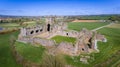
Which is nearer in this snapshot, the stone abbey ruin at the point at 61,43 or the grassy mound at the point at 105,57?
the grassy mound at the point at 105,57

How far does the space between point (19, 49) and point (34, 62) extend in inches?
285

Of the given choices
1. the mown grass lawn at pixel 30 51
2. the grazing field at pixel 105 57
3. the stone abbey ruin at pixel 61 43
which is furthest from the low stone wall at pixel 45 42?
the grazing field at pixel 105 57

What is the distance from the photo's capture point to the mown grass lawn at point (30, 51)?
29.7 metres

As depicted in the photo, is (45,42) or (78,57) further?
(45,42)

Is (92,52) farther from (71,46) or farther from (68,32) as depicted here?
(68,32)

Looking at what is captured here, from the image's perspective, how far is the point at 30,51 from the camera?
32656 mm

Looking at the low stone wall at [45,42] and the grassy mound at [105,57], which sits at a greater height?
the low stone wall at [45,42]

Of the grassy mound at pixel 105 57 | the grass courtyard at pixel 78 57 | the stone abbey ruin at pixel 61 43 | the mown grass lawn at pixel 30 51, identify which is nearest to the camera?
the grassy mound at pixel 105 57

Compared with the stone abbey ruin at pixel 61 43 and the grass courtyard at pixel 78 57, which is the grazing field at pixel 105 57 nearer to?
the grass courtyard at pixel 78 57

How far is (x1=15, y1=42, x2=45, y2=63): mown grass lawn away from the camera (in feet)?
97.3

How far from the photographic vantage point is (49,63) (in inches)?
1016

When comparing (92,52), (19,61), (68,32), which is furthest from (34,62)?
(68,32)

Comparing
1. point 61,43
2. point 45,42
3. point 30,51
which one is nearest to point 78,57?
point 61,43

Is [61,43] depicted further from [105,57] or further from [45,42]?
[105,57]
